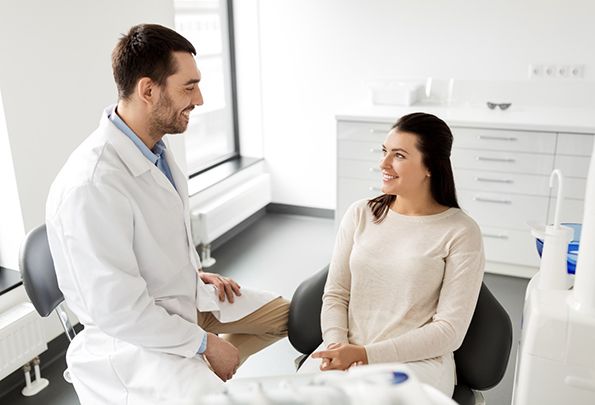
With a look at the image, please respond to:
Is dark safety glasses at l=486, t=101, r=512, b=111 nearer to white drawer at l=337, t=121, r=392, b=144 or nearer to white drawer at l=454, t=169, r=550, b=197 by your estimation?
white drawer at l=454, t=169, r=550, b=197

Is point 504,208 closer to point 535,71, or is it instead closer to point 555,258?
point 535,71

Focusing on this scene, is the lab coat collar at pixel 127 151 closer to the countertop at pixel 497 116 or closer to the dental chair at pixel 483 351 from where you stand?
the dental chair at pixel 483 351

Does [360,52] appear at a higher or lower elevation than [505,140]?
higher

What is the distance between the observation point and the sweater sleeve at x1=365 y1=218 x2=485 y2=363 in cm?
149

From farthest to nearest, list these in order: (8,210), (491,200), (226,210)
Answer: (226,210)
(491,200)
(8,210)

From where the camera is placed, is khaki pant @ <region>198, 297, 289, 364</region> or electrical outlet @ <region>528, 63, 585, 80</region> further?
electrical outlet @ <region>528, 63, 585, 80</region>

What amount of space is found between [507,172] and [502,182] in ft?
0.20

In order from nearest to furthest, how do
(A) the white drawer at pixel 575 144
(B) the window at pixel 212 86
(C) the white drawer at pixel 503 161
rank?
(A) the white drawer at pixel 575 144, (C) the white drawer at pixel 503 161, (B) the window at pixel 212 86

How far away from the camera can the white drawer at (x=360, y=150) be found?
336 centimetres

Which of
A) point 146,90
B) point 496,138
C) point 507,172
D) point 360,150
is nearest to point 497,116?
point 496,138

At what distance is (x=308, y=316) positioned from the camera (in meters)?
1.71

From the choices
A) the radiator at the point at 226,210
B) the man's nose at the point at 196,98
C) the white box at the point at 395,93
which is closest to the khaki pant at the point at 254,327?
the man's nose at the point at 196,98

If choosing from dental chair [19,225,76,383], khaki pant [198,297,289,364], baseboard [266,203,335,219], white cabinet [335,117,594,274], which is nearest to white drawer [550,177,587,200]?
white cabinet [335,117,594,274]

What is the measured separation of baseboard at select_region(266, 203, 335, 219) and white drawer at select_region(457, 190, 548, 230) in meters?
1.15
